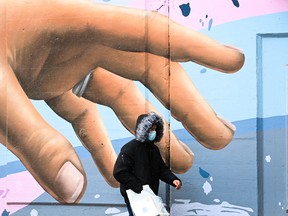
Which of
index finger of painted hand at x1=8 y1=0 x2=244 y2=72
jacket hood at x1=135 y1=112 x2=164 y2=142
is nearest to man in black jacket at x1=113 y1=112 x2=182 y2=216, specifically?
jacket hood at x1=135 y1=112 x2=164 y2=142

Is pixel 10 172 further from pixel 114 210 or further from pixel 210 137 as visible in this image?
pixel 210 137

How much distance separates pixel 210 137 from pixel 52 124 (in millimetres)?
1743

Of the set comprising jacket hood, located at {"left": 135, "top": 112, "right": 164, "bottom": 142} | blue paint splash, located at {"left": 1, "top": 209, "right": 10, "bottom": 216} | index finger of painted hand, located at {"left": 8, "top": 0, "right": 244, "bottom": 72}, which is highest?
index finger of painted hand, located at {"left": 8, "top": 0, "right": 244, "bottom": 72}

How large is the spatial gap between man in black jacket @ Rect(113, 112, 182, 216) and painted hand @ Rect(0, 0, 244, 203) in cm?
67

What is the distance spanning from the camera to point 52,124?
20.3 ft

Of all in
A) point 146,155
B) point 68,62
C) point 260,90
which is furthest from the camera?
point 68,62

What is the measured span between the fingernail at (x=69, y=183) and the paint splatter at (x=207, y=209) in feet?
3.54

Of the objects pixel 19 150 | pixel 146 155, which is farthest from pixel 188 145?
pixel 19 150

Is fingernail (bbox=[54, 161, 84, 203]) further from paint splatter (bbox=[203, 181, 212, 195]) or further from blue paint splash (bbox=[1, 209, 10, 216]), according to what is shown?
paint splatter (bbox=[203, 181, 212, 195])

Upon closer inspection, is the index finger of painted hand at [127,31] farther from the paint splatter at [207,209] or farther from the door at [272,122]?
the paint splatter at [207,209]

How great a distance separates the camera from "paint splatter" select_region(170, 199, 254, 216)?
5.75m

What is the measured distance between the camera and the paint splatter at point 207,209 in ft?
18.9

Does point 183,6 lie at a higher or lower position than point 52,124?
higher

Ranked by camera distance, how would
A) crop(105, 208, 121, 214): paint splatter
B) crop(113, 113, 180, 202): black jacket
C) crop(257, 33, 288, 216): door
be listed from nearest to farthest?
crop(113, 113, 180, 202): black jacket → crop(257, 33, 288, 216): door → crop(105, 208, 121, 214): paint splatter
